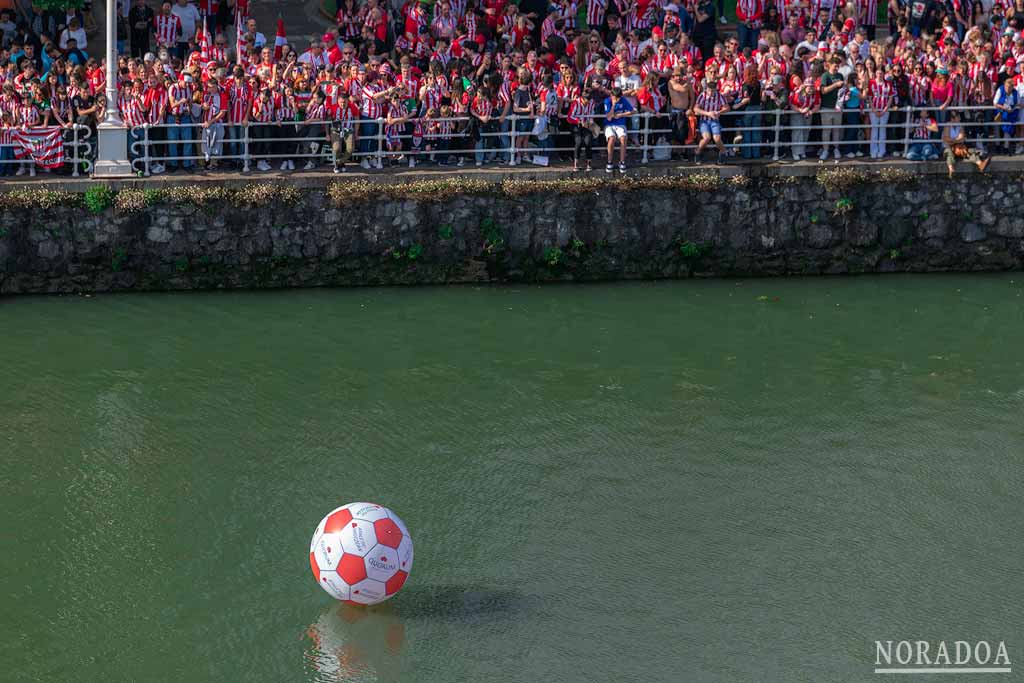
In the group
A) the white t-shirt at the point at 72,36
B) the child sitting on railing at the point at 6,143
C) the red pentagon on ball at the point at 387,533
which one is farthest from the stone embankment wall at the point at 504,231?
the red pentagon on ball at the point at 387,533

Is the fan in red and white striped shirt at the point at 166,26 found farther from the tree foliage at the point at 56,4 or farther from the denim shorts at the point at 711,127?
the denim shorts at the point at 711,127

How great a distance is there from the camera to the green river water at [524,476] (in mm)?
12008

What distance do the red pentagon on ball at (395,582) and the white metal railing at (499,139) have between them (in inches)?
361

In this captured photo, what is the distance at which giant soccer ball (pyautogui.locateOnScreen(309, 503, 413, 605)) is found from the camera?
1181cm

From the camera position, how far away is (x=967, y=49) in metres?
21.5

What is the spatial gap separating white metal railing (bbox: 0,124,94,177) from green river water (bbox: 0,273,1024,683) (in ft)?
5.89

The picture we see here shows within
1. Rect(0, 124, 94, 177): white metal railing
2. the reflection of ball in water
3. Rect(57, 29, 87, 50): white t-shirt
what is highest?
Rect(57, 29, 87, 50): white t-shirt

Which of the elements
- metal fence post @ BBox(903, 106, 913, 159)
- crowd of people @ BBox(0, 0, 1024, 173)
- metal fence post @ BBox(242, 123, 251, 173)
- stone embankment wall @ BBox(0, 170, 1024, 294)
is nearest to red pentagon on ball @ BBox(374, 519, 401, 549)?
stone embankment wall @ BBox(0, 170, 1024, 294)

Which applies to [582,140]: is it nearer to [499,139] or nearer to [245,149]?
[499,139]

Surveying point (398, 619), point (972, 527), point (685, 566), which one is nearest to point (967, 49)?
point (972, 527)

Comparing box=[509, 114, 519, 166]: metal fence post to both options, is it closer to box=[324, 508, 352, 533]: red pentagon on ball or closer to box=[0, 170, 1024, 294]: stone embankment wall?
box=[0, 170, 1024, 294]: stone embankment wall

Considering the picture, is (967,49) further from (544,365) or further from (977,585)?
(977,585)

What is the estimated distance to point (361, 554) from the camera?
11805 millimetres

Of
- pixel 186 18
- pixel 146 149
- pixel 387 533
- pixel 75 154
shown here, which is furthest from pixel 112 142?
pixel 387 533
